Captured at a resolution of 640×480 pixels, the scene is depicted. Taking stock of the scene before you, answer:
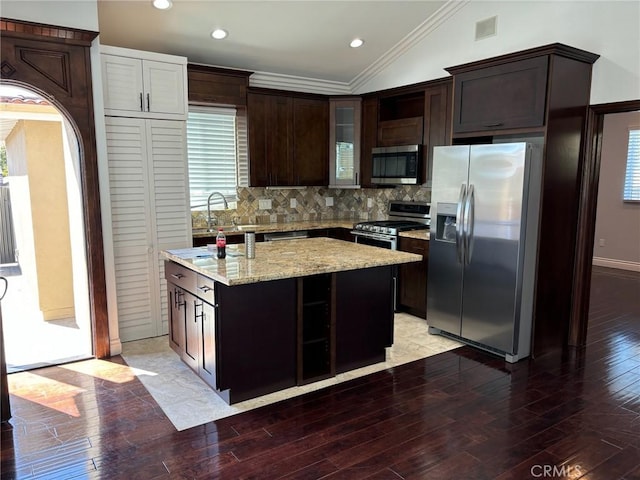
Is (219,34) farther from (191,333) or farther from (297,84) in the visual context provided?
(191,333)

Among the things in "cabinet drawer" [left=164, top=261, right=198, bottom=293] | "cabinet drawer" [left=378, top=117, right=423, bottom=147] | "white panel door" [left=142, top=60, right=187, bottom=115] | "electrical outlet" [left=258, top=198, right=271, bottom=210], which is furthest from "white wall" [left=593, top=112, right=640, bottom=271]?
"cabinet drawer" [left=164, top=261, right=198, bottom=293]

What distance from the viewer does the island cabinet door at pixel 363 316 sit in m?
3.43

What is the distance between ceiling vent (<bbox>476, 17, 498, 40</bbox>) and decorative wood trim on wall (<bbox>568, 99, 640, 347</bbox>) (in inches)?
53.1

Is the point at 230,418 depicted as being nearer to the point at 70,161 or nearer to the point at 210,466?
the point at 210,466

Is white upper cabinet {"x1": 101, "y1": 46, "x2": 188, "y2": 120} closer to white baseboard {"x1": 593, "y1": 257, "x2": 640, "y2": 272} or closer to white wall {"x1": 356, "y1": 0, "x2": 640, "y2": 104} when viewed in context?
white wall {"x1": 356, "y1": 0, "x2": 640, "y2": 104}

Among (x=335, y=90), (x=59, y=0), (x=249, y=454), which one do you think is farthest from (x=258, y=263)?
(x=335, y=90)

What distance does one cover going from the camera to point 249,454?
2.50 meters

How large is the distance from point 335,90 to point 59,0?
354cm

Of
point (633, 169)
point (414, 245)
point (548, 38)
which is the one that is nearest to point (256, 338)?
point (414, 245)

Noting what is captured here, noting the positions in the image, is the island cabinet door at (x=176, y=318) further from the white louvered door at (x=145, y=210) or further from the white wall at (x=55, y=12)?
the white wall at (x=55, y=12)

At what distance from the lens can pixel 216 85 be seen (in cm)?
500

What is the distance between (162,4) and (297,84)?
2148 millimetres

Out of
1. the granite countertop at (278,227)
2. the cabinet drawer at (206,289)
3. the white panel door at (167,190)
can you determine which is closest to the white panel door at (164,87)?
the white panel door at (167,190)

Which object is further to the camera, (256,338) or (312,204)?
(312,204)
